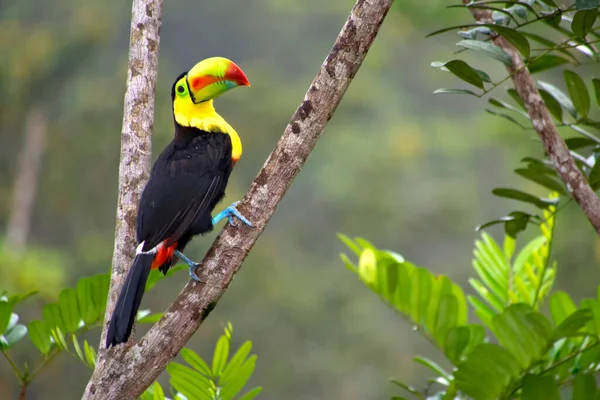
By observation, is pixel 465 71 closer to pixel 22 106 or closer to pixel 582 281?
pixel 582 281

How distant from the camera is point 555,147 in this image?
1833 mm

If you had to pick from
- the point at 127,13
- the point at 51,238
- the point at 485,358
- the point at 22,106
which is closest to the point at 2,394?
the point at 51,238

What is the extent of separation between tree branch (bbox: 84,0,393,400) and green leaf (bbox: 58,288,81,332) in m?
0.28

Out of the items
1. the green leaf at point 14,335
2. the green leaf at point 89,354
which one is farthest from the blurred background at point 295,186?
the green leaf at point 89,354

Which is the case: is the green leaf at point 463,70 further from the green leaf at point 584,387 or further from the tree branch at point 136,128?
the tree branch at point 136,128

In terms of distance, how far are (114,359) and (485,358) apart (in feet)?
2.63

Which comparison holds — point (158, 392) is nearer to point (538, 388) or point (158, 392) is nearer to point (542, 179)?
point (538, 388)

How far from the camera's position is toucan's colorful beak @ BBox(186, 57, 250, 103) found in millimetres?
2193

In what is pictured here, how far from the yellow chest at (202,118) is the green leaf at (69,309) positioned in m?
0.65

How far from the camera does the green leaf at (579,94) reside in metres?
1.88

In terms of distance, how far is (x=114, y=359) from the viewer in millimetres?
1720

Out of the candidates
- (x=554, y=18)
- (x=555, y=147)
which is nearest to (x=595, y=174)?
(x=555, y=147)

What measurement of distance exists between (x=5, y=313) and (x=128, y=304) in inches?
13.5

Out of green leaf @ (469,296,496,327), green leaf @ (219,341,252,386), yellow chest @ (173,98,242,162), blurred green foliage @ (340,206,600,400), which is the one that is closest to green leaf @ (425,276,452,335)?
blurred green foliage @ (340,206,600,400)
